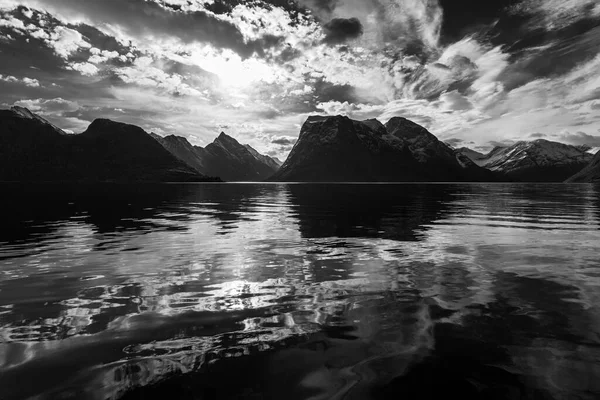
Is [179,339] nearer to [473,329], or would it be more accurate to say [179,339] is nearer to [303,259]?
[473,329]

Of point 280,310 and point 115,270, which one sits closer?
point 280,310

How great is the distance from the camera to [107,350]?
8539 mm

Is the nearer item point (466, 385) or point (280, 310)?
point (466, 385)

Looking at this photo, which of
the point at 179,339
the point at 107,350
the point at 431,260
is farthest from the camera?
the point at 431,260

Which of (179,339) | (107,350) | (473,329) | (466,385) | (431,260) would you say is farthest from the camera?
(431,260)

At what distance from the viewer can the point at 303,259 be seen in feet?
64.1

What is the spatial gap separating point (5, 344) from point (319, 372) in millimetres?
8438

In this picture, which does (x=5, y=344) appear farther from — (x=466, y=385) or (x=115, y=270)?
(x=466, y=385)

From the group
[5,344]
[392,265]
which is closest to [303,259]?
[392,265]

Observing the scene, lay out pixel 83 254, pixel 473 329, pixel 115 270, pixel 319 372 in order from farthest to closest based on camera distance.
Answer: pixel 83 254, pixel 115 270, pixel 473 329, pixel 319 372

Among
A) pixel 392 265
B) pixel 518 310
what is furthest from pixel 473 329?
pixel 392 265

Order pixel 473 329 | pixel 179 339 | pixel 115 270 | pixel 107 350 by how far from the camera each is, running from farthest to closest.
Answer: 1. pixel 115 270
2. pixel 473 329
3. pixel 179 339
4. pixel 107 350

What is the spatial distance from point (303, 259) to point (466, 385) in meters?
13.0

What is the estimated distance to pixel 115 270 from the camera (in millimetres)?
16969
